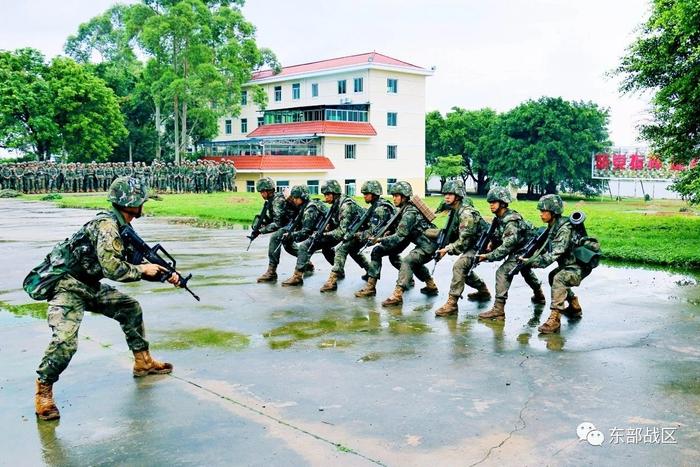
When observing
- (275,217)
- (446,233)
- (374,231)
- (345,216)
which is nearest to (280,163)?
(275,217)

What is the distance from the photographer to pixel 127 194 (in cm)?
591

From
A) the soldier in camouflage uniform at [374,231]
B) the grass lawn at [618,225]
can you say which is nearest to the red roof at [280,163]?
the grass lawn at [618,225]

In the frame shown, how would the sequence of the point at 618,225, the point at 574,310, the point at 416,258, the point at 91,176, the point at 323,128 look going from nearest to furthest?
1. the point at 574,310
2. the point at 416,258
3. the point at 618,225
4. the point at 91,176
5. the point at 323,128

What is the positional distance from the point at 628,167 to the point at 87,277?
39460 mm

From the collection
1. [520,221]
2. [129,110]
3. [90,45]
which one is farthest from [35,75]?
[520,221]

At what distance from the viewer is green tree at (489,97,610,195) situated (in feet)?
155

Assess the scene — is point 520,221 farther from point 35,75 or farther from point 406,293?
point 35,75

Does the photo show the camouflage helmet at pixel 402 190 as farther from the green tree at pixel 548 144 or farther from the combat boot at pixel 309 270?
the green tree at pixel 548 144

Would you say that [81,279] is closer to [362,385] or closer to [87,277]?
[87,277]

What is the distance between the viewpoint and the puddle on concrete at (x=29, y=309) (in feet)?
29.8

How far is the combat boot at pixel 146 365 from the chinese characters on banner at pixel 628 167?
34178 millimetres

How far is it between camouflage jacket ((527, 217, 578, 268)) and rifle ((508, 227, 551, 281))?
82mm

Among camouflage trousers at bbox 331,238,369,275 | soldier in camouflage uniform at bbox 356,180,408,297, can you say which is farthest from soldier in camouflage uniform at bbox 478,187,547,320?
camouflage trousers at bbox 331,238,369,275

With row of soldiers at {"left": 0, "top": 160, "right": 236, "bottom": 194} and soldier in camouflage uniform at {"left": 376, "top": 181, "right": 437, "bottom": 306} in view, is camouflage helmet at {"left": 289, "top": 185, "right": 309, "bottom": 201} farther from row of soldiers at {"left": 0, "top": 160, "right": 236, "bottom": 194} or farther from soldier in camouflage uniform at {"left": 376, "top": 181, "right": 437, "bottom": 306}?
row of soldiers at {"left": 0, "top": 160, "right": 236, "bottom": 194}
